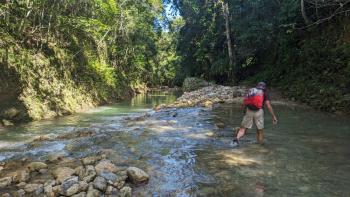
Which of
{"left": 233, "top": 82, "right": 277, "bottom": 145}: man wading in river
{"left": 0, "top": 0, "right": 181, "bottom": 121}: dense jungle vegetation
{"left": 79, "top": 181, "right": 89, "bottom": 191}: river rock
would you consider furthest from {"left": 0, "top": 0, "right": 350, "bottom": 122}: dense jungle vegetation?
{"left": 79, "top": 181, "right": 89, "bottom": 191}: river rock

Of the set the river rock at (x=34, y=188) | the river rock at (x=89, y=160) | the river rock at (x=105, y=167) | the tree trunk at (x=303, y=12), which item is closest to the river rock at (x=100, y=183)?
the river rock at (x=105, y=167)

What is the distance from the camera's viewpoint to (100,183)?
6.16 meters

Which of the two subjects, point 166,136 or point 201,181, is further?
point 166,136

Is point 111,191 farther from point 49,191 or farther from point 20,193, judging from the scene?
point 20,193

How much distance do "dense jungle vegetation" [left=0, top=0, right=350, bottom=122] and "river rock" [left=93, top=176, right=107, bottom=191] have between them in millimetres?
8707

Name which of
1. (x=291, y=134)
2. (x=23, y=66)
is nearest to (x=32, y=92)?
(x=23, y=66)

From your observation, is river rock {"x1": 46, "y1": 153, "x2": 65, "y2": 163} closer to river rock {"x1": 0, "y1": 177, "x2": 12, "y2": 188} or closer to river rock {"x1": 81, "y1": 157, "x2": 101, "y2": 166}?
river rock {"x1": 81, "y1": 157, "x2": 101, "y2": 166}

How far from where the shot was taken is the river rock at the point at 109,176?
6.35 metres

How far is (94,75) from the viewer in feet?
78.3

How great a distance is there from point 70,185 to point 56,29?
49.0ft

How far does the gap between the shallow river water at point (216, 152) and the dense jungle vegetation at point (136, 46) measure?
241cm

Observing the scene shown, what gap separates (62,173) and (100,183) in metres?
1.04

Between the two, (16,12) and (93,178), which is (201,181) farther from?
(16,12)

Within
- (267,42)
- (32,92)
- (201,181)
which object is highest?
(267,42)
